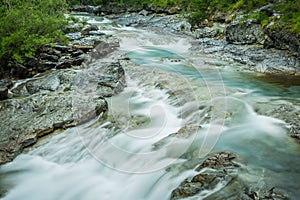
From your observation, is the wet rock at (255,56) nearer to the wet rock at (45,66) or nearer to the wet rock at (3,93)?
the wet rock at (45,66)

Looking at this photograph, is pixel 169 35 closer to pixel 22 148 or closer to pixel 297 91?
pixel 297 91

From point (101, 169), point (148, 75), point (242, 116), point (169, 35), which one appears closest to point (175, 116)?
point (242, 116)

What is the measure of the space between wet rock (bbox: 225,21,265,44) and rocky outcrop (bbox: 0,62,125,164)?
767 cm

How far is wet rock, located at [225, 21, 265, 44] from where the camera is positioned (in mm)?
14187

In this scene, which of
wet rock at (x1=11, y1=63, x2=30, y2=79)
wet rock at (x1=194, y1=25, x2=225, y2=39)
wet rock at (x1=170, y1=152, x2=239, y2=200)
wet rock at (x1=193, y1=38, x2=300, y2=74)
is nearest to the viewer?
wet rock at (x1=170, y1=152, x2=239, y2=200)

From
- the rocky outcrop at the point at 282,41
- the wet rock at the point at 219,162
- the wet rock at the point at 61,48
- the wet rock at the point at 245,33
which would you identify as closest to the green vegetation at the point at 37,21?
the rocky outcrop at the point at 282,41

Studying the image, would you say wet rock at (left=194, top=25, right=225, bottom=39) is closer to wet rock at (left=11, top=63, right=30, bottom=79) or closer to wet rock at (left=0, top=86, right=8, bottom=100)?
wet rock at (left=11, top=63, right=30, bottom=79)

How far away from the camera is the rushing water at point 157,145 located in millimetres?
5152

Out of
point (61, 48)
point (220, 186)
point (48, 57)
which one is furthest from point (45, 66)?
point (220, 186)

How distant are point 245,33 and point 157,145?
35.6ft

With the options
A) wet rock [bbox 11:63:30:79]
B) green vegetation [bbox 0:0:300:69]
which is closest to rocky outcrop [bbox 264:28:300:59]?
green vegetation [bbox 0:0:300:69]

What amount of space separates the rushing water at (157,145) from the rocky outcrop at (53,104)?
12.0 inches

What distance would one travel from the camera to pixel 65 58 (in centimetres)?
1255

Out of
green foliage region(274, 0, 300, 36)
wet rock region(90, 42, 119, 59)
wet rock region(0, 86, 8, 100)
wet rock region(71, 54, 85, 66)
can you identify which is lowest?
wet rock region(0, 86, 8, 100)
